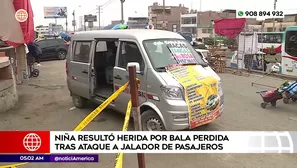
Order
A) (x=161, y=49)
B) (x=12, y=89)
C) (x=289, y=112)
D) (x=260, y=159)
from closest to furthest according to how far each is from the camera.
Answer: (x=260, y=159), (x=161, y=49), (x=289, y=112), (x=12, y=89)

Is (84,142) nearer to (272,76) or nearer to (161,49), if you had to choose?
(161,49)

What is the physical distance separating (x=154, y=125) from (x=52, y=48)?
18123mm

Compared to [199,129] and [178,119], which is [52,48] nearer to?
[199,129]

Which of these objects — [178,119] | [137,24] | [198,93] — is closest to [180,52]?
[198,93]

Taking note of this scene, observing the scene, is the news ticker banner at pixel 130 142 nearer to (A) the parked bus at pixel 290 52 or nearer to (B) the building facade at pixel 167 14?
(A) the parked bus at pixel 290 52

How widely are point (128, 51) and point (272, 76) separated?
9.88 meters

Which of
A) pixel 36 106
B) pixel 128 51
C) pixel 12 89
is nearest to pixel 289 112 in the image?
pixel 128 51

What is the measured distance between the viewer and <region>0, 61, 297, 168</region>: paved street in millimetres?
4516

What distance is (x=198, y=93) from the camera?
16.4 ft

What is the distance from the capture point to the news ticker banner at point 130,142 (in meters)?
3.01

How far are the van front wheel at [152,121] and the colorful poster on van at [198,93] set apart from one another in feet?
1.86

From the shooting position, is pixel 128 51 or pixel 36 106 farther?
pixel 36 106

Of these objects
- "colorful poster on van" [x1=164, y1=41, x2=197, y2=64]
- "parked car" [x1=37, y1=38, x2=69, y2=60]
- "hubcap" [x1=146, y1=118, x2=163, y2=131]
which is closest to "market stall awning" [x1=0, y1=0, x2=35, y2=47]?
"colorful poster on van" [x1=164, y1=41, x2=197, y2=64]

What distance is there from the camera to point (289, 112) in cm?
746
